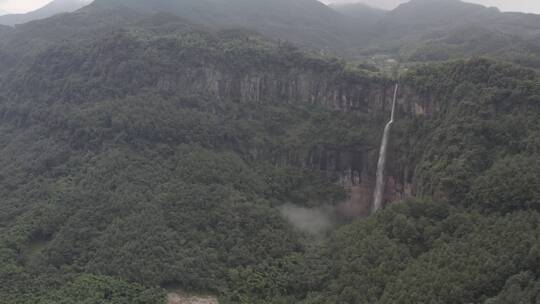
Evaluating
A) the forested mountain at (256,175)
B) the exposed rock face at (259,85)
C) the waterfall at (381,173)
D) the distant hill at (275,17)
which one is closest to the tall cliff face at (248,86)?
the exposed rock face at (259,85)

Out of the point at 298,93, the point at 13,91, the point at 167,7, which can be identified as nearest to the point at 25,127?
the point at 13,91

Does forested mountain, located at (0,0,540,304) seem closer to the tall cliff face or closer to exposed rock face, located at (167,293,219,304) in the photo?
the tall cliff face

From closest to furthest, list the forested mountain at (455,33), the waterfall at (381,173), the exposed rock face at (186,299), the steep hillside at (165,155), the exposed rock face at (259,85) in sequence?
the exposed rock face at (186,299) → the steep hillside at (165,155) → the waterfall at (381,173) → the exposed rock face at (259,85) → the forested mountain at (455,33)

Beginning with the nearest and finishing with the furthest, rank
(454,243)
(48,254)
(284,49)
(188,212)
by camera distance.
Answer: (454,243) < (48,254) < (188,212) < (284,49)

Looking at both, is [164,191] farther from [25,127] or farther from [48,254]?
[25,127]

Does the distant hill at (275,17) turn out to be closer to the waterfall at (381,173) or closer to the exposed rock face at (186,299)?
the waterfall at (381,173)

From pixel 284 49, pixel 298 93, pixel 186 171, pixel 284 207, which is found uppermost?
pixel 284 49

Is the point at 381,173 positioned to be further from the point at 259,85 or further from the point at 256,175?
the point at 259,85

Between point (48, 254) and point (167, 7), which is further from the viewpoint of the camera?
point (167, 7)
